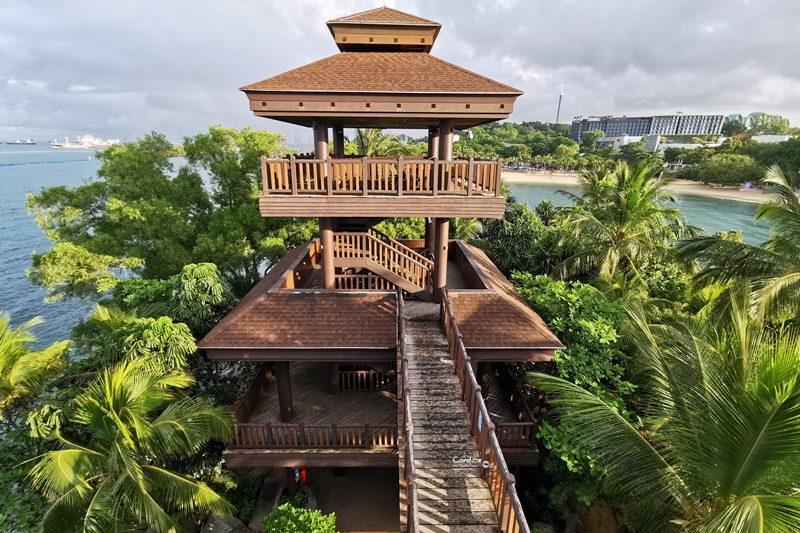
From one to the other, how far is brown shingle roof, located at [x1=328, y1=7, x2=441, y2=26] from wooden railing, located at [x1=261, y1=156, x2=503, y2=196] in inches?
181

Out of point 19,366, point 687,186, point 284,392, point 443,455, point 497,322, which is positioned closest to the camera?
point 443,455

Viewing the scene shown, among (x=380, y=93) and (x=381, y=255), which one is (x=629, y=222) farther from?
(x=380, y=93)

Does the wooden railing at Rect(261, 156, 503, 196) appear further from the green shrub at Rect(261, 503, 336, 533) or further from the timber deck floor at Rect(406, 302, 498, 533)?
the green shrub at Rect(261, 503, 336, 533)

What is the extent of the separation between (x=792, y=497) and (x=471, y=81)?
9.96 metres

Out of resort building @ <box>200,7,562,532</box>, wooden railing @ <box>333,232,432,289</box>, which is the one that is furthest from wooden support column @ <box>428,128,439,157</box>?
wooden railing @ <box>333,232,432,289</box>

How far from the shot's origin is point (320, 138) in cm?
1052

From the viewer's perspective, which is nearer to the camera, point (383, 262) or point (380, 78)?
point (380, 78)

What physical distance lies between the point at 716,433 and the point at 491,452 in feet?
9.95

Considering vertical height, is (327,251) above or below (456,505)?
above

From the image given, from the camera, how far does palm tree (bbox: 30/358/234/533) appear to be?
6.69 metres

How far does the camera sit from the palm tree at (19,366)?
8055 mm

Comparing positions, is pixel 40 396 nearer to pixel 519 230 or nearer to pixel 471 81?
pixel 471 81

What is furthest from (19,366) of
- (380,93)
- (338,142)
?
(338,142)

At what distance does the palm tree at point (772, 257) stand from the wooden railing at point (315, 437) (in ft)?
30.8
